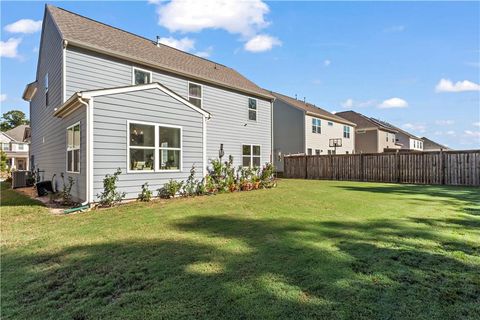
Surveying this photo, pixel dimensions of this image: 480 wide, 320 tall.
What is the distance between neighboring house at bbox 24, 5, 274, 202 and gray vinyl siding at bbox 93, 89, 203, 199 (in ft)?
0.09

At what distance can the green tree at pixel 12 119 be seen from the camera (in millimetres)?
57500

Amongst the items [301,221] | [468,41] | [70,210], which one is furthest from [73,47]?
[468,41]

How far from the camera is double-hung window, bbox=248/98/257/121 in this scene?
15.5 meters

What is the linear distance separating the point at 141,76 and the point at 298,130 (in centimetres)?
1535

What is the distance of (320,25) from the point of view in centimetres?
1136

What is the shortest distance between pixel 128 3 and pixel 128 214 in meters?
8.72

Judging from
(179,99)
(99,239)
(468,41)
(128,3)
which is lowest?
(99,239)

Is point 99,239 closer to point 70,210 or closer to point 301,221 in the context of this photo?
point 70,210

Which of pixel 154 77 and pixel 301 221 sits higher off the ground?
pixel 154 77

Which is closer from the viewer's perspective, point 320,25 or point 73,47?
point 73,47

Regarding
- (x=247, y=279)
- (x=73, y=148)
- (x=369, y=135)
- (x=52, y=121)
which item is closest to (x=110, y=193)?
(x=73, y=148)

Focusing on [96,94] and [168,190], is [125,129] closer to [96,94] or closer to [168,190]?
[96,94]

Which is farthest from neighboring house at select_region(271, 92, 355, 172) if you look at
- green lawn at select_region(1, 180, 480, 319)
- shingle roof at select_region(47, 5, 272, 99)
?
green lawn at select_region(1, 180, 480, 319)

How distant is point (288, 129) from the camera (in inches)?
945
